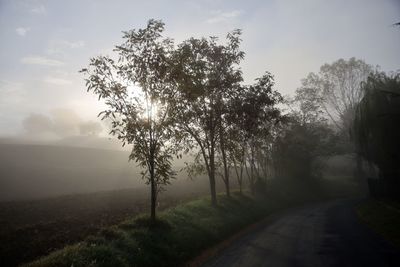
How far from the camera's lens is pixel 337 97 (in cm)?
5619

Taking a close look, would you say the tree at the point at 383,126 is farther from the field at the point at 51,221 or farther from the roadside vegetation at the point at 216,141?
the field at the point at 51,221

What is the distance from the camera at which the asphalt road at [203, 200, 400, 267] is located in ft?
40.9

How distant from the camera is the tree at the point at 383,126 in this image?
1006 inches

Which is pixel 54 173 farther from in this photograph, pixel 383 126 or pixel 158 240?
pixel 383 126

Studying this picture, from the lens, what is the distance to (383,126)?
85.9 ft

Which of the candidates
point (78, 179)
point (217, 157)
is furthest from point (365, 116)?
point (78, 179)

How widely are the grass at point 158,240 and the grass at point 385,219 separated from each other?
8.46m

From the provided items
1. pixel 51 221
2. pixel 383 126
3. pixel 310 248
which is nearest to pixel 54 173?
pixel 51 221

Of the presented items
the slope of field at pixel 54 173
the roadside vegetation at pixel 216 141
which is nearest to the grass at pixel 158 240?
the roadside vegetation at pixel 216 141

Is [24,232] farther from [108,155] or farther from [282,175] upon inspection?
[108,155]

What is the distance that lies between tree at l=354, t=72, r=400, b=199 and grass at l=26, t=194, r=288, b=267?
12.2m

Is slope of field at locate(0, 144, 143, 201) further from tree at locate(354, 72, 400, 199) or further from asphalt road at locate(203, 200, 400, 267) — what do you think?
tree at locate(354, 72, 400, 199)

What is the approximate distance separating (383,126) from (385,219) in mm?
8637

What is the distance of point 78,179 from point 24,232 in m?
39.5
